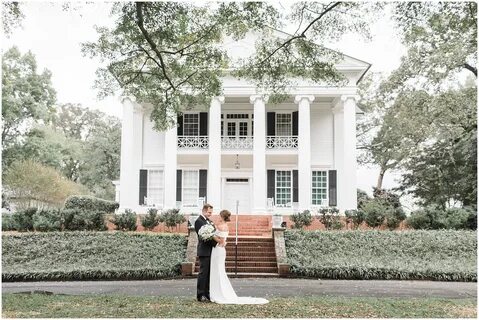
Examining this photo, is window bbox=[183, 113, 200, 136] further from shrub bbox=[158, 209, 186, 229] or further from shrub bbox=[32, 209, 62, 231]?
shrub bbox=[32, 209, 62, 231]

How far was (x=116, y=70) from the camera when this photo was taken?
1444cm

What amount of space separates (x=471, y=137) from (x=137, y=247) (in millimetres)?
14663

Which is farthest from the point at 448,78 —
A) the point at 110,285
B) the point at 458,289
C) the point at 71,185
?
the point at 71,185

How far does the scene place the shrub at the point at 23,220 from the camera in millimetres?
20266

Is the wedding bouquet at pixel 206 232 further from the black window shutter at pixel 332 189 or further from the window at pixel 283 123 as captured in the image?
the window at pixel 283 123

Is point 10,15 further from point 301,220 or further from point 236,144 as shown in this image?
point 236,144

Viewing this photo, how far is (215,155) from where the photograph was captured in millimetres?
24469

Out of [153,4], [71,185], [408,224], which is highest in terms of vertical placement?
[153,4]

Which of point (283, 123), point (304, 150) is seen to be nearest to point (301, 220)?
→ point (304, 150)

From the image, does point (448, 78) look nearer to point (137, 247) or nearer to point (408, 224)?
point (408, 224)

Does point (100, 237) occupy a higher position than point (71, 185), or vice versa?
point (71, 185)

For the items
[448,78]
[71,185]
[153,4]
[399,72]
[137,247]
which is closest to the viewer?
[153,4]

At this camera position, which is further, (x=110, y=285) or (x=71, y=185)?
(x=71, y=185)

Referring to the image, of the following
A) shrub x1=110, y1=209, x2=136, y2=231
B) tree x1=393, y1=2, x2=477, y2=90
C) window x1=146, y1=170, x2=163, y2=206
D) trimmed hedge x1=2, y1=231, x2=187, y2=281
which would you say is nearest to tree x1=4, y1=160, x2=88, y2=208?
window x1=146, y1=170, x2=163, y2=206
